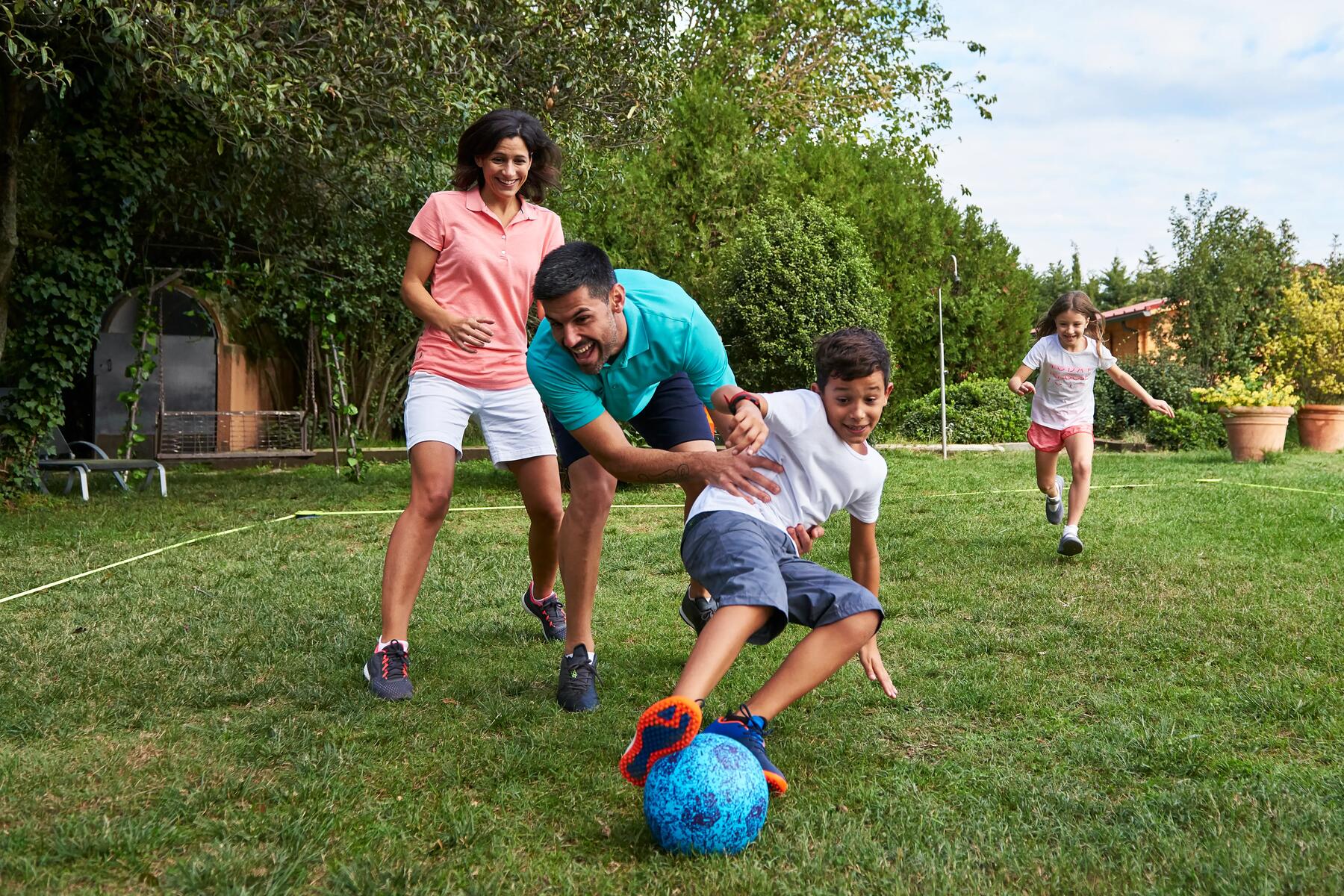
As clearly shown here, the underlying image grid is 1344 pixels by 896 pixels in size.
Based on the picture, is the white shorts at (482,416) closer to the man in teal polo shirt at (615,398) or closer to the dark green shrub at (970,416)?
the man in teal polo shirt at (615,398)

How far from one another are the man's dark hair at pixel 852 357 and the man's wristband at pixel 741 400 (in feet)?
0.82

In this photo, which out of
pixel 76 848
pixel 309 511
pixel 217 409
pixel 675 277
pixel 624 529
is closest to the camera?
pixel 76 848

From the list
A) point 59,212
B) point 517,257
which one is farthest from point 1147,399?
point 59,212

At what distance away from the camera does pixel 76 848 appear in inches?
92.0

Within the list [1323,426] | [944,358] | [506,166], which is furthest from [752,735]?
[1323,426]

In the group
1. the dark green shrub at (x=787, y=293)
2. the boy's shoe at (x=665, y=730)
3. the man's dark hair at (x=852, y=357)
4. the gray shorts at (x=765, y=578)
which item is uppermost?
the dark green shrub at (x=787, y=293)

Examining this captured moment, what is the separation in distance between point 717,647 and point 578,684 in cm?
96

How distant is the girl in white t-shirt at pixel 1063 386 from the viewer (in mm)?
6590

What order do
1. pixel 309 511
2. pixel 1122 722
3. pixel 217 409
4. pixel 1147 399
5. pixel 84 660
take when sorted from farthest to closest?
pixel 217 409 < pixel 309 511 < pixel 1147 399 < pixel 84 660 < pixel 1122 722

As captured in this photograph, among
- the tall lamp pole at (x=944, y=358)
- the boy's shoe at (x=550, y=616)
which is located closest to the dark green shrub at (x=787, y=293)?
the tall lamp pole at (x=944, y=358)

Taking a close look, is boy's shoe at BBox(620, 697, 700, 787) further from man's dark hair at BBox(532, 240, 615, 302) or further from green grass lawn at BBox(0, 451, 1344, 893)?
man's dark hair at BBox(532, 240, 615, 302)

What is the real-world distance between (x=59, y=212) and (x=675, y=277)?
7.68 m

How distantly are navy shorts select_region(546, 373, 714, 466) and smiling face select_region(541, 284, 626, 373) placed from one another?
1.78 ft

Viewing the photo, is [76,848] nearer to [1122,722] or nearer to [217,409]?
[1122,722]
